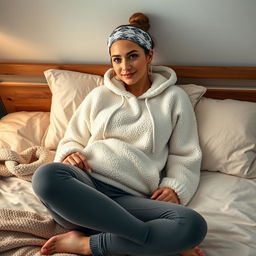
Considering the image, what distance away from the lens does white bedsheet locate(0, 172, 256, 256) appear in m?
1.09

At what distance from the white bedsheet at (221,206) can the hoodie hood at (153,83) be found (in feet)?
1.34

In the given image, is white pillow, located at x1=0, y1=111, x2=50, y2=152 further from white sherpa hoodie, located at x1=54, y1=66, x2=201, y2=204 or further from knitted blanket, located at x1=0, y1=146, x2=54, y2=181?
white sherpa hoodie, located at x1=54, y1=66, x2=201, y2=204

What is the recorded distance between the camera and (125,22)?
1596 millimetres

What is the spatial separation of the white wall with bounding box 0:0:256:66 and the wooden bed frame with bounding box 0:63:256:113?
53mm

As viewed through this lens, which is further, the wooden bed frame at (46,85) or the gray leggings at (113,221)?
the wooden bed frame at (46,85)

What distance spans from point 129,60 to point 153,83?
0.15m

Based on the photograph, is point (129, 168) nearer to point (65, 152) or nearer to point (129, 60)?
point (65, 152)

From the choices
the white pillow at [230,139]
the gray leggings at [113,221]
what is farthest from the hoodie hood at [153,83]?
the gray leggings at [113,221]

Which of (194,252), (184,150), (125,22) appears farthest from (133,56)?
(194,252)

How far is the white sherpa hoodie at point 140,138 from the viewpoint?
1274 millimetres

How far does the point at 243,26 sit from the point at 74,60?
0.83 meters

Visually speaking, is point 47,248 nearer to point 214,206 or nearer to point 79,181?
point 79,181

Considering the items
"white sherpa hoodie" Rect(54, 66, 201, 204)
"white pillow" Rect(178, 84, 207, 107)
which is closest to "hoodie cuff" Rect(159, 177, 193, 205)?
"white sherpa hoodie" Rect(54, 66, 201, 204)

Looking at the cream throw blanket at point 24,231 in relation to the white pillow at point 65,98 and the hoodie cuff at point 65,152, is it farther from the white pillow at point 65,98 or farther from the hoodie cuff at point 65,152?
the white pillow at point 65,98
